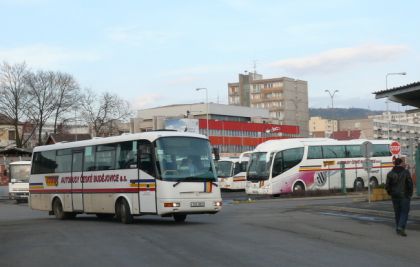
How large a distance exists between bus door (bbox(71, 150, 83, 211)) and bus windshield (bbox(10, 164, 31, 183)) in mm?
22625

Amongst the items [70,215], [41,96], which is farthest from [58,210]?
[41,96]

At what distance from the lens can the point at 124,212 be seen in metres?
19.4

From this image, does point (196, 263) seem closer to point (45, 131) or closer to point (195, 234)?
point (195, 234)

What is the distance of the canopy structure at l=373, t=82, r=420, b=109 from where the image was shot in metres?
17.2

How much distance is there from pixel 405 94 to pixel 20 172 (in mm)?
32097

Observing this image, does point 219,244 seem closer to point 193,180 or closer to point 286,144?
point 193,180

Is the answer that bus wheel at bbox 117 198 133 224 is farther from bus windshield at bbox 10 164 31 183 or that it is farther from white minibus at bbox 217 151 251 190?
white minibus at bbox 217 151 251 190

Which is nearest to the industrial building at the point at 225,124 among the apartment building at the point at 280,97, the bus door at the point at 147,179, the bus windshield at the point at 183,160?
the apartment building at the point at 280,97

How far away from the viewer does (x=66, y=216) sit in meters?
23.3

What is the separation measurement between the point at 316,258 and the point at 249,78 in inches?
6687

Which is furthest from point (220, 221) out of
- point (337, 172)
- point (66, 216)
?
point (337, 172)

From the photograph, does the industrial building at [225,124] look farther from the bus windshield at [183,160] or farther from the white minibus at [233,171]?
the bus windshield at [183,160]

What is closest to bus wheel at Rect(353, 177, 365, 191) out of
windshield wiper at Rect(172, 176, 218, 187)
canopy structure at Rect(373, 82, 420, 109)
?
canopy structure at Rect(373, 82, 420, 109)

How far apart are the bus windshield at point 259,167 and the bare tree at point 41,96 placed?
44.5 m
